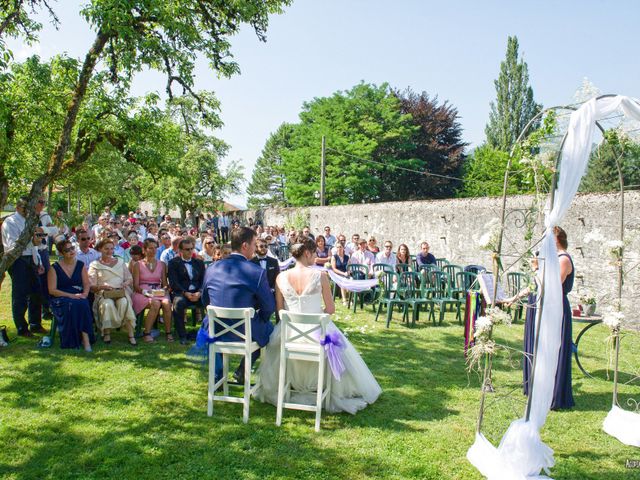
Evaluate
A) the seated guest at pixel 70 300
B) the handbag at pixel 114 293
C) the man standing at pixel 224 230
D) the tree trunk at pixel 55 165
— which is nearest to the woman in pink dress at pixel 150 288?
the handbag at pixel 114 293

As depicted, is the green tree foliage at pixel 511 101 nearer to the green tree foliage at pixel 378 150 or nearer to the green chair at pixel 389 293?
the green tree foliage at pixel 378 150

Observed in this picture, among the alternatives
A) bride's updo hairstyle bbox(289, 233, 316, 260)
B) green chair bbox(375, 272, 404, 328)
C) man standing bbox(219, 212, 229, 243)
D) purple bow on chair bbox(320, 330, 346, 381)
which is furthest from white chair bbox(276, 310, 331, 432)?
man standing bbox(219, 212, 229, 243)

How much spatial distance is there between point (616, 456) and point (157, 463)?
3839 mm

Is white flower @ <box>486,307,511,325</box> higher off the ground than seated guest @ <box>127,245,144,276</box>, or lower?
lower

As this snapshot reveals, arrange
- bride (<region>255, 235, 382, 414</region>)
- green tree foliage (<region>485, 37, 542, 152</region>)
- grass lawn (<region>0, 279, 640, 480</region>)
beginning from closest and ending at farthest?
grass lawn (<region>0, 279, 640, 480</region>) → bride (<region>255, 235, 382, 414</region>) → green tree foliage (<region>485, 37, 542, 152</region>)

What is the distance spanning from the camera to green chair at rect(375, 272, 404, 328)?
8.73 m

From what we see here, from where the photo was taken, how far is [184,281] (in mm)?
7504

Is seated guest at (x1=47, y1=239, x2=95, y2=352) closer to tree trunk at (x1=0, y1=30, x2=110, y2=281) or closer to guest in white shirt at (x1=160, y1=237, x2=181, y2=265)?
tree trunk at (x1=0, y1=30, x2=110, y2=281)

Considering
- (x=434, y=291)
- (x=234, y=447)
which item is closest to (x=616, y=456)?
(x=234, y=447)

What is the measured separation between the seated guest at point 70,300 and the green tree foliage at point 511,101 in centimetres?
4394

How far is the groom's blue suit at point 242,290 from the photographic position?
469cm

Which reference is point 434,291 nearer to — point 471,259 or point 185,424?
point 471,259

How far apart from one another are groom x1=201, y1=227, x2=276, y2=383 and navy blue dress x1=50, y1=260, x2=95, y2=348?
274 cm

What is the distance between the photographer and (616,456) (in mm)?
4020
